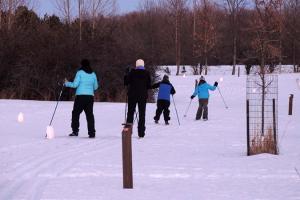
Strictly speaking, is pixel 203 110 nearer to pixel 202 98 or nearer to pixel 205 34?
pixel 202 98

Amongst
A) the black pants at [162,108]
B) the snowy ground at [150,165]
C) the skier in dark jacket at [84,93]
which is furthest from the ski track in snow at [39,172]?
the black pants at [162,108]

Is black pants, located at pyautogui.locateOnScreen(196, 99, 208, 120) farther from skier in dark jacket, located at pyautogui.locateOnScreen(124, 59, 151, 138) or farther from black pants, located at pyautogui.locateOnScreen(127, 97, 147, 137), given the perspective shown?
black pants, located at pyautogui.locateOnScreen(127, 97, 147, 137)

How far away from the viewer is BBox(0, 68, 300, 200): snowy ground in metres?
7.85

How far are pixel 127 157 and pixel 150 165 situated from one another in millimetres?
2359

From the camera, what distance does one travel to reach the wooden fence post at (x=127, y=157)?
788cm

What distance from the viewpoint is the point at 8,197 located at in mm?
7484

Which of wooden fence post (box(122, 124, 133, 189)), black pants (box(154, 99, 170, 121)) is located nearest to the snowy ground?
wooden fence post (box(122, 124, 133, 189))

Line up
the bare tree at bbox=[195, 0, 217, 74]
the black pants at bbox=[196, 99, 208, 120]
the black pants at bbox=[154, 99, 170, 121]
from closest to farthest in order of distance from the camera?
the black pants at bbox=[154, 99, 170, 121] → the black pants at bbox=[196, 99, 208, 120] → the bare tree at bbox=[195, 0, 217, 74]

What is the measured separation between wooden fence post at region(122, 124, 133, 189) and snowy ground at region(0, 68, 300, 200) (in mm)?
123

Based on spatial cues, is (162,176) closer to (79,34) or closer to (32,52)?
(32,52)

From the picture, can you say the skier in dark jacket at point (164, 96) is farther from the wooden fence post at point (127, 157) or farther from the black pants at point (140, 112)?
the wooden fence post at point (127, 157)

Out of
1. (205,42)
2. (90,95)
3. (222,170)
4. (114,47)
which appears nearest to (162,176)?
(222,170)

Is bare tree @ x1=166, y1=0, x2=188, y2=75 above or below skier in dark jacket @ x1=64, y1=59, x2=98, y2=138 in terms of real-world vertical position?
above

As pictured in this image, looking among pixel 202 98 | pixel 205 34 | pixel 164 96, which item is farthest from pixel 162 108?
pixel 205 34
